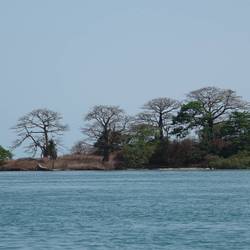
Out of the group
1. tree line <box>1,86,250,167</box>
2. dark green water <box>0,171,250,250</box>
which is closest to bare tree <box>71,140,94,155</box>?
tree line <box>1,86,250,167</box>

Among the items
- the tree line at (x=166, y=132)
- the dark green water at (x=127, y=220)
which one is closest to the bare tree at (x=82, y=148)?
the tree line at (x=166, y=132)

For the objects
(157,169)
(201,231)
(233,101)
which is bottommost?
(201,231)

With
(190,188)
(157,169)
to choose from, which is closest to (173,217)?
(190,188)

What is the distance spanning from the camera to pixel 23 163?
4688 inches

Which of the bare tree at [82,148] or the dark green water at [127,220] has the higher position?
the bare tree at [82,148]

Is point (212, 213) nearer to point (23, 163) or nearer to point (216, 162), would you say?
point (216, 162)

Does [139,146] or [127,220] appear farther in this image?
[139,146]

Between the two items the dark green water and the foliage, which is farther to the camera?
the foliage

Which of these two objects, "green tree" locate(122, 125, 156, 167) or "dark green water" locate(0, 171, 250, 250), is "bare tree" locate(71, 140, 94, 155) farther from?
"dark green water" locate(0, 171, 250, 250)

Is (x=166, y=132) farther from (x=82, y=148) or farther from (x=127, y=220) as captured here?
(x=127, y=220)

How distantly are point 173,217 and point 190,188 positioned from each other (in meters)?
25.9

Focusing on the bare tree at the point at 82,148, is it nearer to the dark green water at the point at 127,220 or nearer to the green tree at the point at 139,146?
the green tree at the point at 139,146

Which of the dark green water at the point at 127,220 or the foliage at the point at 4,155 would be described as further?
the foliage at the point at 4,155

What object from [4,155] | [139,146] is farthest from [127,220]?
[4,155]
